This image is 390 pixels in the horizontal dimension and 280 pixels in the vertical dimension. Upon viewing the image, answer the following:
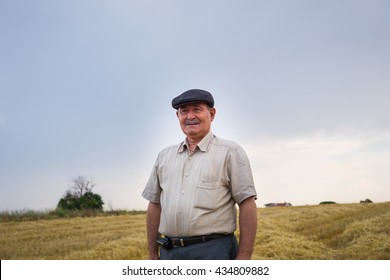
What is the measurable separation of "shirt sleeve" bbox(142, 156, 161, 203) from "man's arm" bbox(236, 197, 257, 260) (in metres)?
0.73

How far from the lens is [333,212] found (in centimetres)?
1989

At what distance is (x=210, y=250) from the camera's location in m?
2.89

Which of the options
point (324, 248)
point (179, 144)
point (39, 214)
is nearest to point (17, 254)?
point (324, 248)

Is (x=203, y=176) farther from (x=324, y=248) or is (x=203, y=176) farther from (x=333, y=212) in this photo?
(x=333, y=212)

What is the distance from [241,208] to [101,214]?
2142 cm

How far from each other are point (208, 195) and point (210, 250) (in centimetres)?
39

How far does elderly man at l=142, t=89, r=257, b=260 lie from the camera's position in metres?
2.88

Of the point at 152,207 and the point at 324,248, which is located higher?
the point at 152,207

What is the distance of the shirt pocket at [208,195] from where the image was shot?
9.38ft

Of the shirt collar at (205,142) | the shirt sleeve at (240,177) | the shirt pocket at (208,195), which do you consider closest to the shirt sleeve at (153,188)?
the shirt collar at (205,142)

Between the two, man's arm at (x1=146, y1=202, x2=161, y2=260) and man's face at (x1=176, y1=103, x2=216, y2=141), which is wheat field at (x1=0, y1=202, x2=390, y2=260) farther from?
man's face at (x1=176, y1=103, x2=216, y2=141)

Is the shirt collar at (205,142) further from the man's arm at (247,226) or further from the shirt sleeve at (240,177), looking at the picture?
the man's arm at (247,226)

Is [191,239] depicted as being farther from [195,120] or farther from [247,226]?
[195,120]

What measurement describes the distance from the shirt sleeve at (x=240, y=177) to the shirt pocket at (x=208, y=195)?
0.12 metres
